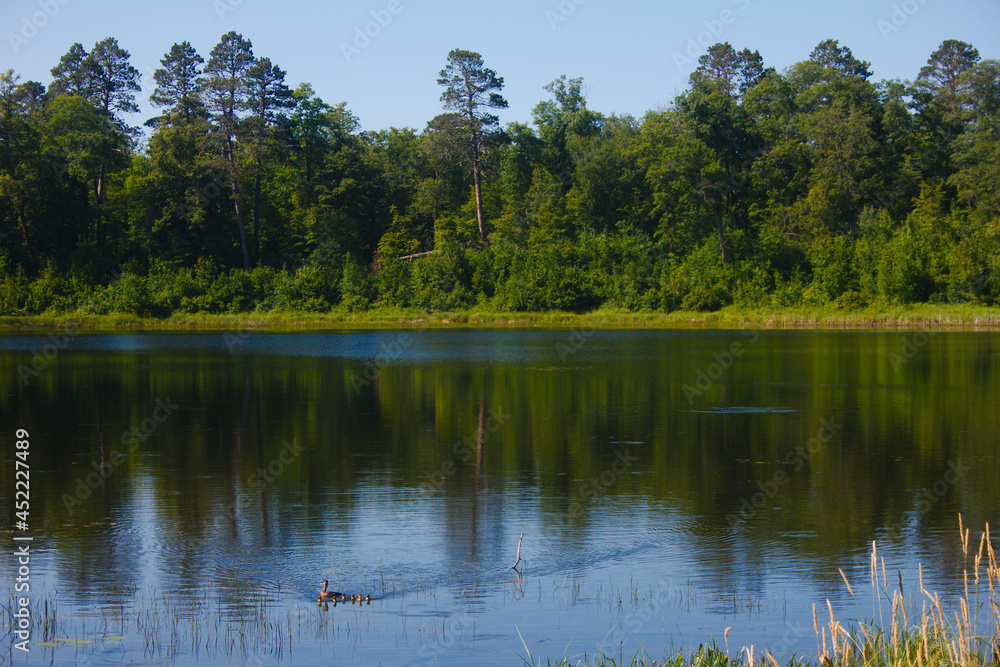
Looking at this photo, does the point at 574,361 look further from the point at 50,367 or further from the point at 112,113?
the point at 112,113

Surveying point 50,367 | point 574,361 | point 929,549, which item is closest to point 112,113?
point 50,367

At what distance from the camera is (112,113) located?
272 ft

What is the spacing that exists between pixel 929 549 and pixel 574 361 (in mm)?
26449

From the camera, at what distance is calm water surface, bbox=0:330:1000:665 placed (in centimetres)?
888

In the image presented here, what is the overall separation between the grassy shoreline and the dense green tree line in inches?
73.0
